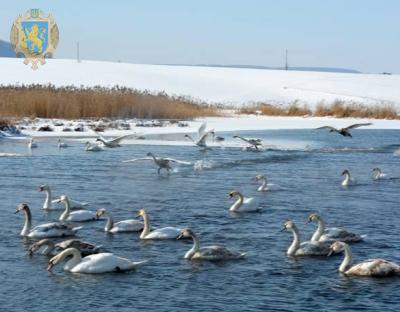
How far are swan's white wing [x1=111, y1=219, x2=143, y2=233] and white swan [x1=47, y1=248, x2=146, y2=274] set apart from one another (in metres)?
2.49

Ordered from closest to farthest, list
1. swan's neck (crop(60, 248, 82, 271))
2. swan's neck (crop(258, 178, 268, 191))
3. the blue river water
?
the blue river water
swan's neck (crop(60, 248, 82, 271))
swan's neck (crop(258, 178, 268, 191))

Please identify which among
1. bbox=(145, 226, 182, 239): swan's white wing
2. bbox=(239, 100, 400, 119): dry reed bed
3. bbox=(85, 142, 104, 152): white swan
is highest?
bbox=(239, 100, 400, 119): dry reed bed

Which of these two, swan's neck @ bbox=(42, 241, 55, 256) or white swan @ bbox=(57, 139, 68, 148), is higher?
white swan @ bbox=(57, 139, 68, 148)

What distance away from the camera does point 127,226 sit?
14.8 meters

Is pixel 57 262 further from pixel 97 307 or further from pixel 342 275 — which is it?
pixel 342 275

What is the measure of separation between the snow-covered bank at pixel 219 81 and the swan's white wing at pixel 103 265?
54732 mm

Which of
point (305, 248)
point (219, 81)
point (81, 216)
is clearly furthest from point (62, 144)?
point (219, 81)

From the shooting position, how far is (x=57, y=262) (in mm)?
12117

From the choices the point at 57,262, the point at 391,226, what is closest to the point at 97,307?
the point at 57,262

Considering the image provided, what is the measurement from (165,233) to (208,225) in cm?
150

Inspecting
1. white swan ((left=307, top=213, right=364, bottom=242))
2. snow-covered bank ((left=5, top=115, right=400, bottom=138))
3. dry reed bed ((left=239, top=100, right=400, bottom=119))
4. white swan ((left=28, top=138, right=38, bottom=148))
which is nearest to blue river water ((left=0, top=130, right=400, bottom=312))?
white swan ((left=307, top=213, right=364, bottom=242))

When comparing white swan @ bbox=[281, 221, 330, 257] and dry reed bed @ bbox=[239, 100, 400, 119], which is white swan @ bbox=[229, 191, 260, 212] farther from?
dry reed bed @ bbox=[239, 100, 400, 119]

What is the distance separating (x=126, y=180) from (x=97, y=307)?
1125cm

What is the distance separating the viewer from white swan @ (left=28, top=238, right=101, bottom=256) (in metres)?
13.0
